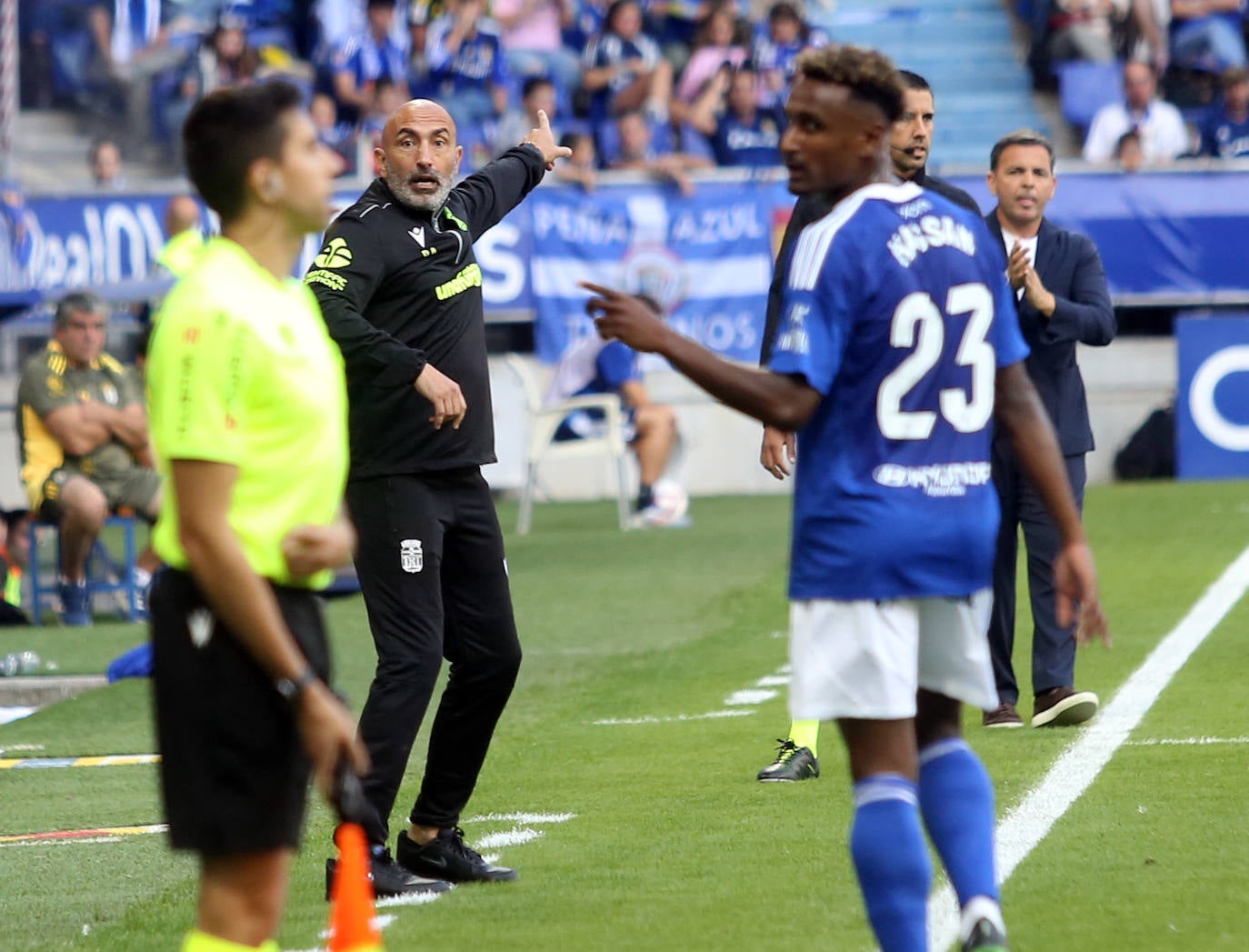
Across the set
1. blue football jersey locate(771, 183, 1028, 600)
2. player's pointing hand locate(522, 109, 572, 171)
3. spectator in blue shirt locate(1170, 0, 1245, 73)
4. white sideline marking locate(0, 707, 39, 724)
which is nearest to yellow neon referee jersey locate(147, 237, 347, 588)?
blue football jersey locate(771, 183, 1028, 600)

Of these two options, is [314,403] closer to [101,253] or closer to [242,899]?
[242,899]

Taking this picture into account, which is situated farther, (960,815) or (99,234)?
(99,234)

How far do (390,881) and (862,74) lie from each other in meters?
2.63

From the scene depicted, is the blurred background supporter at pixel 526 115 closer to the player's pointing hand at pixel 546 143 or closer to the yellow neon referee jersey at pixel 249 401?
the player's pointing hand at pixel 546 143

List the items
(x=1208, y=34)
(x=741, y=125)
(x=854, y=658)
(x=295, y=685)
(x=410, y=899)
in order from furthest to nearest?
1. (x=1208, y=34)
2. (x=741, y=125)
3. (x=410, y=899)
4. (x=854, y=658)
5. (x=295, y=685)

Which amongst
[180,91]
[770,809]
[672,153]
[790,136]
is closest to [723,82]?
[672,153]

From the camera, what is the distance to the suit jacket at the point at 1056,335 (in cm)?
780

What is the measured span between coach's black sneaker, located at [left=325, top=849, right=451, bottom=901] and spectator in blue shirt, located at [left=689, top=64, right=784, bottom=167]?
1483cm

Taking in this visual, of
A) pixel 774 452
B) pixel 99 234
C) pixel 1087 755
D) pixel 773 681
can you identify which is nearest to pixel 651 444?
pixel 99 234

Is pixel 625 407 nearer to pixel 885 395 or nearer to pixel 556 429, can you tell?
pixel 556 429

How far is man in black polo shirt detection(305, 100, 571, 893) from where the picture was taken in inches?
225

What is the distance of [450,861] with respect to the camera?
5.87m

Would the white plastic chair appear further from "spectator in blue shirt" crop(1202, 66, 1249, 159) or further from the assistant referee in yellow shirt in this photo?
the assistant referee in yellow shirt

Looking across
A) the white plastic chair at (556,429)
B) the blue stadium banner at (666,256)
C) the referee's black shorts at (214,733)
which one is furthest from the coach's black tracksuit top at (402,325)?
the blue stadium banner at (666,256)
